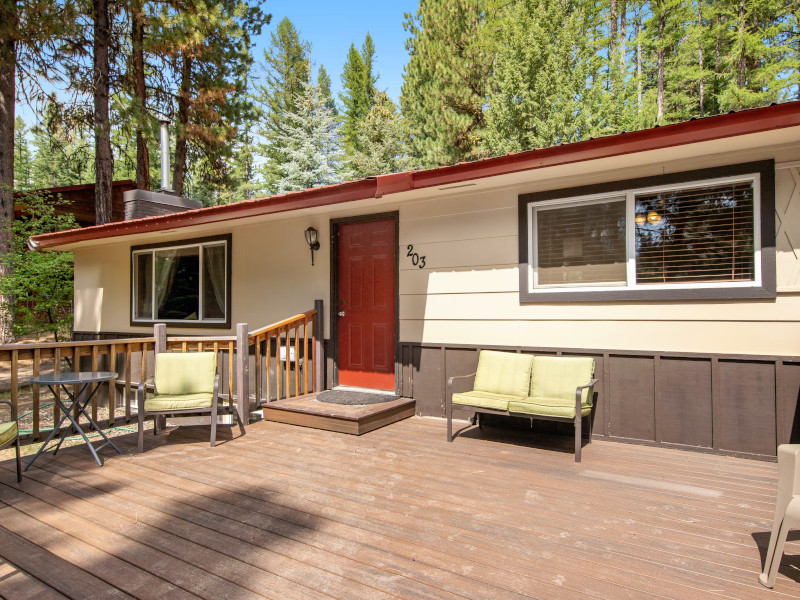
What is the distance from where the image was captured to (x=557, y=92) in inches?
516

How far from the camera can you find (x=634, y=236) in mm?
3879

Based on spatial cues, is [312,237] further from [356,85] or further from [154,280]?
[356,85]

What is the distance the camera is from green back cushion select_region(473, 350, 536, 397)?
4.00 meters

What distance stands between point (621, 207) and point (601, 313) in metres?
0.90

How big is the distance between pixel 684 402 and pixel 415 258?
8.88ft

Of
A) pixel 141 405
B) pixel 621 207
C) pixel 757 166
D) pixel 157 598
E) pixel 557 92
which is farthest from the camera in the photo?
pixel 557 92

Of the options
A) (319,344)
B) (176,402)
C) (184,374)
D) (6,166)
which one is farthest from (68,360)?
(6,166)

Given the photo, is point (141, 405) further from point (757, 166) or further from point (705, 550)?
point (757, 166)

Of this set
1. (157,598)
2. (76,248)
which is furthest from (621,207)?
(76,248)

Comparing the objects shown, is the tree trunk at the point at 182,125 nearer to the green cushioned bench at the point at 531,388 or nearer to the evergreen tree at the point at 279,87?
the evergreen tree at the point at 279,87

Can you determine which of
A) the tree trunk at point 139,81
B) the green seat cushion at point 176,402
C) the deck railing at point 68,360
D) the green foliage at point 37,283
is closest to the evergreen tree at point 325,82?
the tree trunk at point 139,81

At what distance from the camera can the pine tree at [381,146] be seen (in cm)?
1811

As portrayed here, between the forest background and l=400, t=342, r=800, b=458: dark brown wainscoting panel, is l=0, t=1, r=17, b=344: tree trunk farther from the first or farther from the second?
l=400, t=342, r=800, b=458: dark brown wainscoting panel

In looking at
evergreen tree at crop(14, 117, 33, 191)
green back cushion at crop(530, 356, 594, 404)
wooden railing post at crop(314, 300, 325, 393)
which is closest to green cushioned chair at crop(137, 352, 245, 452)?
wooden railing post at crop(314, 300, 325, 393)
